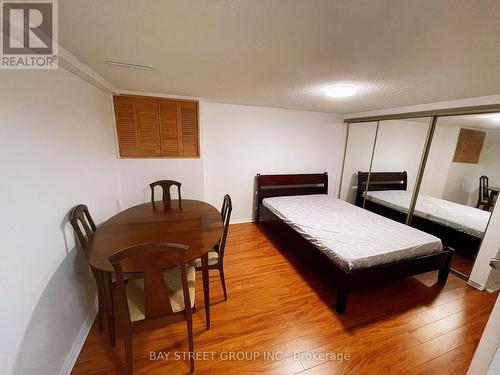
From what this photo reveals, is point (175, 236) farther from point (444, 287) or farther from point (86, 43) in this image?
point (444, 287)

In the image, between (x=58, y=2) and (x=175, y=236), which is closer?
(x=58, y=2)

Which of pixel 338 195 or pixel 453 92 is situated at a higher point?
pixel 453 92

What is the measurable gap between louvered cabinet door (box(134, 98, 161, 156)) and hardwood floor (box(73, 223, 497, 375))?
6.47ft

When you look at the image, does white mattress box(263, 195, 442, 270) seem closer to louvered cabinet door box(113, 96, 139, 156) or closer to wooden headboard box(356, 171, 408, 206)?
wooden headboard box(356, 171, 408, 206)

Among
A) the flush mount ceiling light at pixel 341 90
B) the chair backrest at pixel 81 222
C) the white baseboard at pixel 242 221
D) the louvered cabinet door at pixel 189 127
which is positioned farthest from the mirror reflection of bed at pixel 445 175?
the chair backrest at pixel 81 222

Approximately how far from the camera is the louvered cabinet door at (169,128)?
9.04 ft

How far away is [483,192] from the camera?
2271mm

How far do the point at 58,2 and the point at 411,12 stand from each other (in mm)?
1563

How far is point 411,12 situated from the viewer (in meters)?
0.83

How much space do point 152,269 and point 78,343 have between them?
1.03m

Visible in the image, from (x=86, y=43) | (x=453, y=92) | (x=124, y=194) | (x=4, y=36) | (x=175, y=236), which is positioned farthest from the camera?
(x=124, y=194)

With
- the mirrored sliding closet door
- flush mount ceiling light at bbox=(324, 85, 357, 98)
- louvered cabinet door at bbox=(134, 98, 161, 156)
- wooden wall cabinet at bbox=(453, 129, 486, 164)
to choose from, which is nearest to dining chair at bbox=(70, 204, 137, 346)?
louvered cabinet door at bbox=(134, 98, 161, 156)

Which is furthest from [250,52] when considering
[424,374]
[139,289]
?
[424,374]

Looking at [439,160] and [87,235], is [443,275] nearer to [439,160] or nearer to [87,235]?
[439,160]
